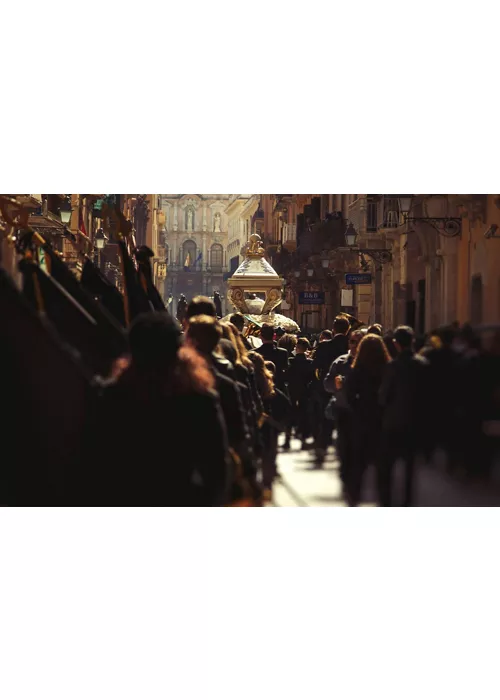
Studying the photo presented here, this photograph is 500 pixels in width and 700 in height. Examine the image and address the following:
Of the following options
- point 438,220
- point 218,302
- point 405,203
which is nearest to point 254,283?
point 218,302

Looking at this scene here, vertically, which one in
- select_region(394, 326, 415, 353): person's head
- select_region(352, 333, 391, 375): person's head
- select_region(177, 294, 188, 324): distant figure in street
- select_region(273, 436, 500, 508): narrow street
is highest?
select_region(177, 294, 188, 324): distant figure in street

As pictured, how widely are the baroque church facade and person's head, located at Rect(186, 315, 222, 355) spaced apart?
2.27m

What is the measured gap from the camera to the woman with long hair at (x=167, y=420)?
652 cm

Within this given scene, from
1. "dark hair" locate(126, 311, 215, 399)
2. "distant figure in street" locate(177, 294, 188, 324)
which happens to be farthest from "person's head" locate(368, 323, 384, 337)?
"dark hair" locate(126, 311, 215, 399)

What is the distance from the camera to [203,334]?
7738 millimetres

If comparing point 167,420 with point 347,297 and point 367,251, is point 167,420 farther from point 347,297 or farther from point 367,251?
point 347,297

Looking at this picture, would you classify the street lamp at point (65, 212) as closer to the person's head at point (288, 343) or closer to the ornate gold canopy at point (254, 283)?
the ornate gold canopy at point (254, 283)

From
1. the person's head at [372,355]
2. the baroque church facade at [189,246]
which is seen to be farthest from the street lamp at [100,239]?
the person's head at [372,355]

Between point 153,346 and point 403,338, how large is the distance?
11.1ft

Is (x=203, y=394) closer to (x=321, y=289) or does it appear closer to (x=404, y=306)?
(x=404, y=306)

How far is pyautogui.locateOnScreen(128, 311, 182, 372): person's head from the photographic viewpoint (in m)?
6.59

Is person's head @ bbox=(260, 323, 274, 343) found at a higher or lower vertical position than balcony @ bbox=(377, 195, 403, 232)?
lower

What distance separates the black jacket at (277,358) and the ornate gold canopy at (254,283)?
1230 millimetres

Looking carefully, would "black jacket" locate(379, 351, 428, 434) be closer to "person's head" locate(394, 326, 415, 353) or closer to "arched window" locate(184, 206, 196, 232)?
"person's head" locate(394, 326, 415, 353)
